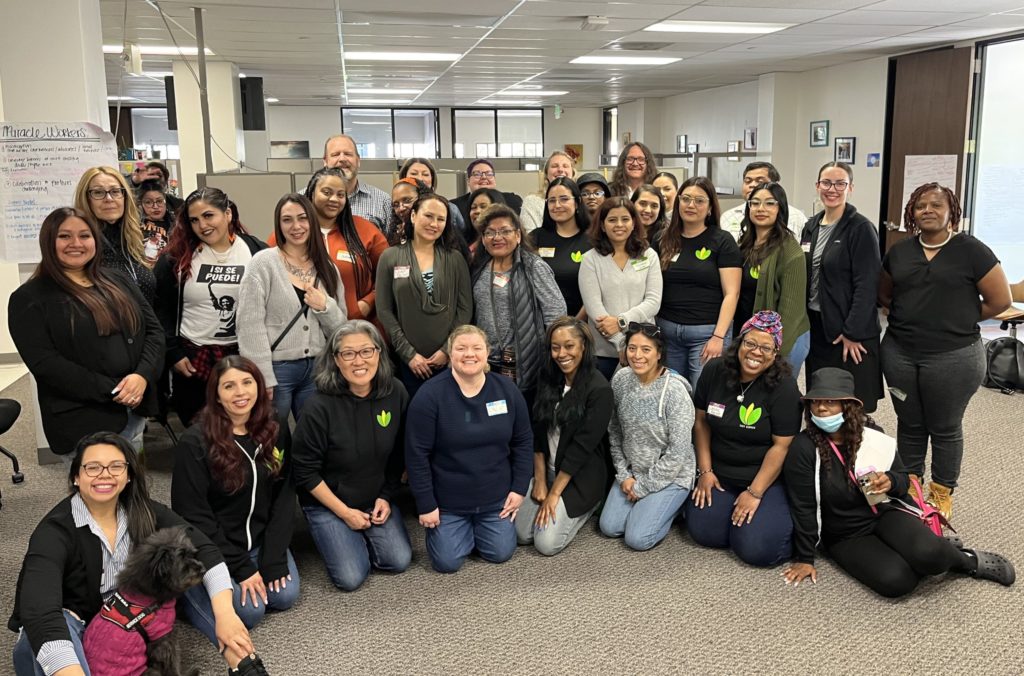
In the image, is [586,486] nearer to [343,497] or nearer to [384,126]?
A: [343,497]

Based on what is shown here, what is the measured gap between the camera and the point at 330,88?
12477 mm

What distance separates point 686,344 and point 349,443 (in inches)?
64.0

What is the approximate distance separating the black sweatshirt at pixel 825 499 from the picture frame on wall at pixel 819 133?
7.54 metres

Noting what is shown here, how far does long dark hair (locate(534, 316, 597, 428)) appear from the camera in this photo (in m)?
3.20

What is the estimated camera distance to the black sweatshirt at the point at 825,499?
2.96 meters

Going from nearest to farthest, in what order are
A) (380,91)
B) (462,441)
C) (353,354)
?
(353,354)
(462,441)
(380,91)

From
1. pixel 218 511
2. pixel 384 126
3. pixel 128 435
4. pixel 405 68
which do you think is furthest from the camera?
pixel 384 126

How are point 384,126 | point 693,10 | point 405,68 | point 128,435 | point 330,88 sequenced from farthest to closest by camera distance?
point 384,126, point 330,88, point 405,68, point 693,10, point 128,435

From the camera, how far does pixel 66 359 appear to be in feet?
9.04

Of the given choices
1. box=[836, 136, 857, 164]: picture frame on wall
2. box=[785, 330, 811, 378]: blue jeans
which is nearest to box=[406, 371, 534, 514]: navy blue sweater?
box=[785, 330, 811, 378]: blue jeans

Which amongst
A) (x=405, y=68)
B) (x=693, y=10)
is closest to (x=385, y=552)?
(x=693, y=10)

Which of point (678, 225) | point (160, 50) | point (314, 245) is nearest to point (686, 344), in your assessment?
point (678, 225)

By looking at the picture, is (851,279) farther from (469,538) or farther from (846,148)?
(846,148)

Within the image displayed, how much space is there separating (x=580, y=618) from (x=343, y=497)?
0.97 metres
